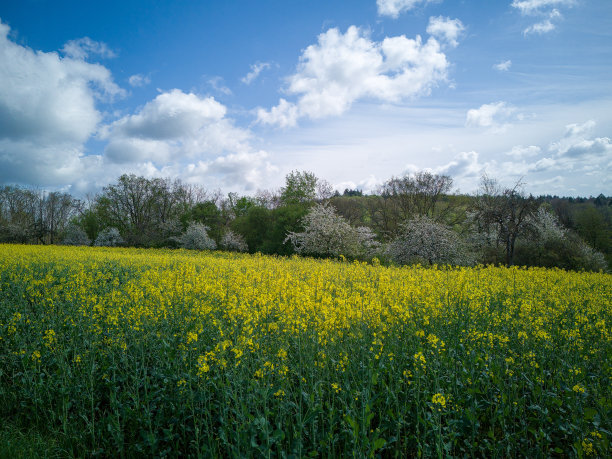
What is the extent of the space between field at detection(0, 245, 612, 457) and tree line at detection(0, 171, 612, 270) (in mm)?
14625

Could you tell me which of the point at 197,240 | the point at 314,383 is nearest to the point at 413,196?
the point at 197,240

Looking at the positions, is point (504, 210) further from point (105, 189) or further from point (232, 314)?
point (105, 189)

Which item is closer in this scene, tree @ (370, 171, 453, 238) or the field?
the field

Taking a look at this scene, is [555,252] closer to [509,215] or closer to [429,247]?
[509,215]

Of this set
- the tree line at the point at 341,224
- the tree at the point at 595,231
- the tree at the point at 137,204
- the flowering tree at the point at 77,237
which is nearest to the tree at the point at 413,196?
the tree line at the point at 341,224

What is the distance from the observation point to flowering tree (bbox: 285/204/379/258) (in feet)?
73.6

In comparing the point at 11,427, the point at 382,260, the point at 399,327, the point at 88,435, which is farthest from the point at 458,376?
the point at 382,260

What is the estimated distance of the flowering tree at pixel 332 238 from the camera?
22422mm

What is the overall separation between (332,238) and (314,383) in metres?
18.7

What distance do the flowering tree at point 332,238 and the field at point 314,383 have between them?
1550cm

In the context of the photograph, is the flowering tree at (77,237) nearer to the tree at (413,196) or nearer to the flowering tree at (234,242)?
the flowering tree at (234,242)

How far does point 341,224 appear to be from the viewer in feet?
75.4

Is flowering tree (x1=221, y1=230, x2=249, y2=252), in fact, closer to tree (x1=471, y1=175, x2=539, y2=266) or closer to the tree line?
the tree line

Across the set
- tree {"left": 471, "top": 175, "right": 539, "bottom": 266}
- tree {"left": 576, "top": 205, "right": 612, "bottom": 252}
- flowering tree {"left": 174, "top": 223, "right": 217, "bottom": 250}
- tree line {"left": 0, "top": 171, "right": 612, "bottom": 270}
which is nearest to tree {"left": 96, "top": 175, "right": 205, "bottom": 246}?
tree line {"left": 0, "top": 171, "right": 612, "bottom": 270}
